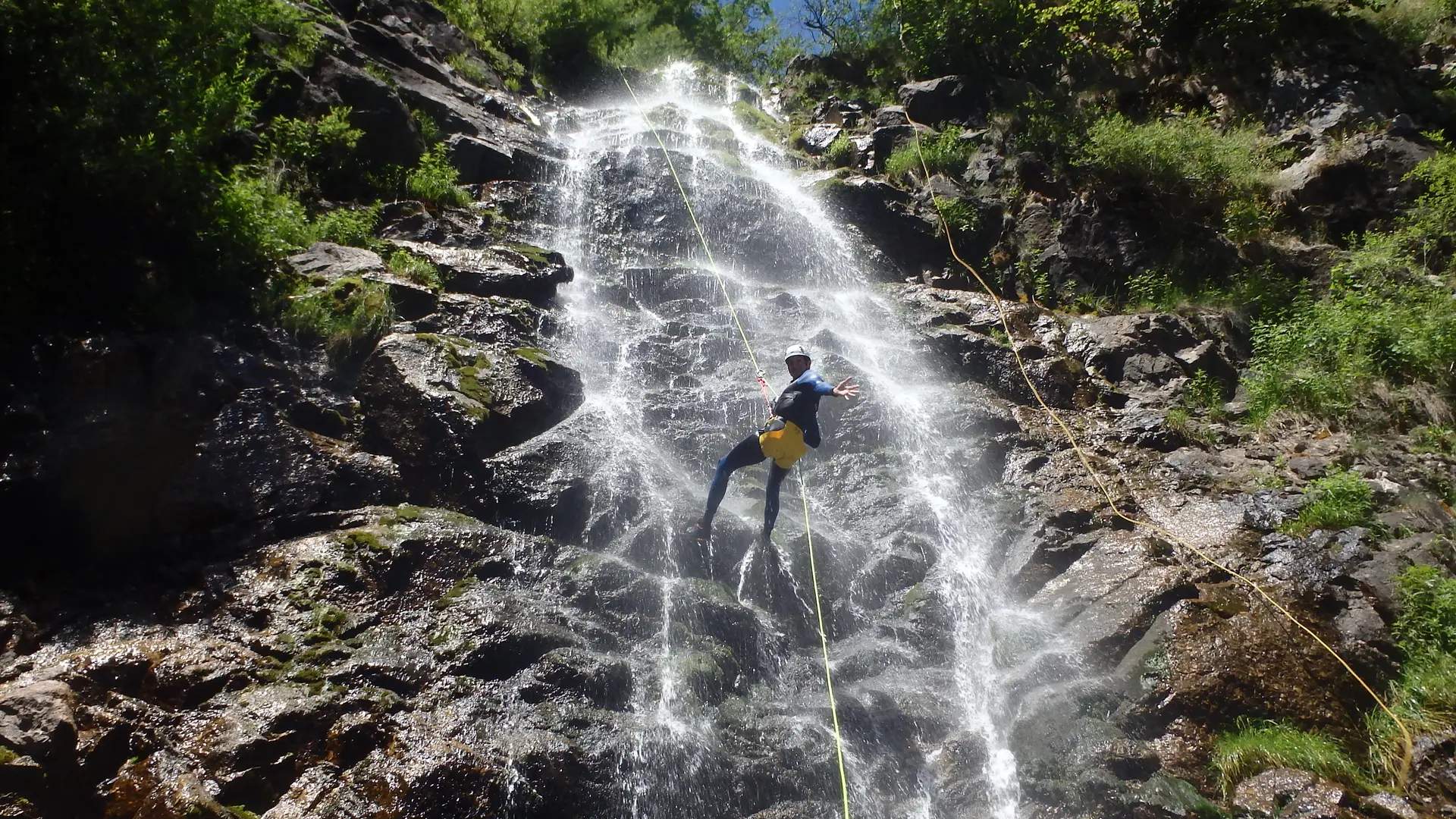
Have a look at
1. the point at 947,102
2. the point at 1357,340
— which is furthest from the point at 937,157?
the point at 1357,340

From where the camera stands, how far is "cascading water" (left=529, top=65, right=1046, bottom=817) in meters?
5.47

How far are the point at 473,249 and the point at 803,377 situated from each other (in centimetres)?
542

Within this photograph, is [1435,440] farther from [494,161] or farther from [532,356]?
[494,161]

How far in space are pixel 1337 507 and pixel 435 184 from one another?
10.9 m

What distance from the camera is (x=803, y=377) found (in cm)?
670

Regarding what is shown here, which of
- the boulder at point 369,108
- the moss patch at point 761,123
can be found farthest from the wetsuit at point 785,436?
the moss patch at point 761,123

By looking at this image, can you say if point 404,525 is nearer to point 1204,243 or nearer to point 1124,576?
point 1124,576

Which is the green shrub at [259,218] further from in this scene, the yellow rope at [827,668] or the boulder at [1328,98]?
the boulder at [1328,98]

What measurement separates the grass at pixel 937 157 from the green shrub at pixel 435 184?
24.9ft

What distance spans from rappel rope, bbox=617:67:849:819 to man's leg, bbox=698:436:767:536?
377mm

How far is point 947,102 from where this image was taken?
15.2 meters

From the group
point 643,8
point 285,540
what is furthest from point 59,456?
point 643,8

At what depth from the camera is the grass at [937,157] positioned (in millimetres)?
13562

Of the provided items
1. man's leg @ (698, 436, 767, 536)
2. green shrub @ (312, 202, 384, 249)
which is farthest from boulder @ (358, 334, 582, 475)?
green shrub @ (312, 202, 384, 249)
